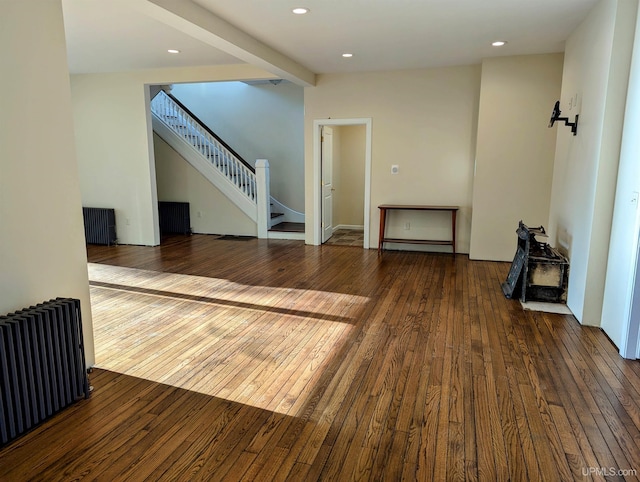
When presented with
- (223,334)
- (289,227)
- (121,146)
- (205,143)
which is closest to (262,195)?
(289,227)

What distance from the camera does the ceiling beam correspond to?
341 cm

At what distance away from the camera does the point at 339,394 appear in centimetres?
264

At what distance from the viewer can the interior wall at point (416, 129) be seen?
642 centimetres

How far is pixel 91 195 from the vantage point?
746 cm

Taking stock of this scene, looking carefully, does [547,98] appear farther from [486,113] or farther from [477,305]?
[477,305]

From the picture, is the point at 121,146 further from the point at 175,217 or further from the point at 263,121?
the point at 263,121

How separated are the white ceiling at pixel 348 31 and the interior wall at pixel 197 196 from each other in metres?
2.24

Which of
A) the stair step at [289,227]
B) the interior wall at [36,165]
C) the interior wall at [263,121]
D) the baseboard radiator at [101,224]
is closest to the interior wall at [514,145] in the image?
the stair step at [289,227]

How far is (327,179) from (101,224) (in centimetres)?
407

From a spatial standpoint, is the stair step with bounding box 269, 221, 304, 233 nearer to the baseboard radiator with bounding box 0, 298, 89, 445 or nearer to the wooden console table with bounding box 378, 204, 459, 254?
the wooden console table with bounding box 378, 204, 459, 254

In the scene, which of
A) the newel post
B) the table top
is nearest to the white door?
the newel post

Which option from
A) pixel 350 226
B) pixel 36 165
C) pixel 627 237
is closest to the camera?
pixel 36 165

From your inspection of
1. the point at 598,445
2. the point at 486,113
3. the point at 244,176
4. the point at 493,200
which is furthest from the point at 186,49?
the point at 598,445

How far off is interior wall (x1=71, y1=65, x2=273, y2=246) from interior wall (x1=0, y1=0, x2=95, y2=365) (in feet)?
14.7
